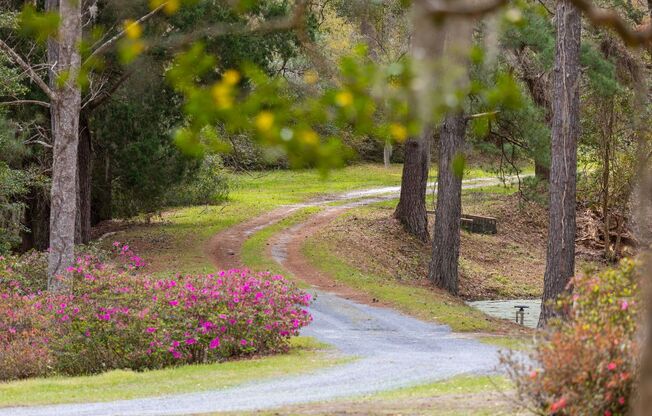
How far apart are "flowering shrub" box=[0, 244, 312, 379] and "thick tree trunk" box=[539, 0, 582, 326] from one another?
5.73 m

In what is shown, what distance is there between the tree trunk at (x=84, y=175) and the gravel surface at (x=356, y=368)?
1048 centimetres

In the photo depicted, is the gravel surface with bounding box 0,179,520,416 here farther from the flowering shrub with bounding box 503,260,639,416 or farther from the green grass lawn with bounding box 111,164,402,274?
the green grass lawn with bounding box 111,164,402,274

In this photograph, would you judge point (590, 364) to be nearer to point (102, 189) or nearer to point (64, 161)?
point (64, 161)

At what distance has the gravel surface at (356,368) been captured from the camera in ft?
40.0

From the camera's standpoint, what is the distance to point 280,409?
1136 cm

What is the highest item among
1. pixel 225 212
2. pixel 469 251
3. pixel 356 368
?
pixel 225 212

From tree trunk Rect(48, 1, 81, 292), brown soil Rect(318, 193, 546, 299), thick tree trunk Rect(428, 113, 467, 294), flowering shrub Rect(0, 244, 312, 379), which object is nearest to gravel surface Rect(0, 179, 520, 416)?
flowering shrub Rect(0, 244, 312, 379)

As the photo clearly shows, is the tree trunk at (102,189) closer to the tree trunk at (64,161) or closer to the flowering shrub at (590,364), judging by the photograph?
the tree trunk at (64,161)

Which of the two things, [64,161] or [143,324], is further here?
[64,161]

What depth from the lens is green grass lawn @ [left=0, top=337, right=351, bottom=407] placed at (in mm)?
13422

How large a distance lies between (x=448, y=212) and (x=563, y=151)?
8.65 meters

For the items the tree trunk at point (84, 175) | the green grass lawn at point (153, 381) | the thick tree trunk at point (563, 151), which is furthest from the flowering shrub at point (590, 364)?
the tree trunk at point (84, 175)

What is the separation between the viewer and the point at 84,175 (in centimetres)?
3169

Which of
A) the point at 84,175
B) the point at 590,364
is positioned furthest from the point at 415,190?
the point at 590,364
